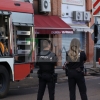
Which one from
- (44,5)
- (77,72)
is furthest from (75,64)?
(44,5)

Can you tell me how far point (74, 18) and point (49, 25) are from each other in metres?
3.68

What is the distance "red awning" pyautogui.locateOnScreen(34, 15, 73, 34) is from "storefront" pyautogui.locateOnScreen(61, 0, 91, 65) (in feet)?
4.44

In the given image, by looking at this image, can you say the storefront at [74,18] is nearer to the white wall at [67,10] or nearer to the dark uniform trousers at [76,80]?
the white wall at [67,10]

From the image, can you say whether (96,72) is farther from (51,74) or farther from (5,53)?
(51,74)

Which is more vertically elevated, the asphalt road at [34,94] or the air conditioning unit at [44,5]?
the air conditioning unit at [44,5]

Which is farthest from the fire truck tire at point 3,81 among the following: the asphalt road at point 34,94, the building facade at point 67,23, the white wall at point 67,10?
the white wall at point 67,10

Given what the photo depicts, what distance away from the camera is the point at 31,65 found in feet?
38.2

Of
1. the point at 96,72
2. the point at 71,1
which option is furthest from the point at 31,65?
the point at 71,1

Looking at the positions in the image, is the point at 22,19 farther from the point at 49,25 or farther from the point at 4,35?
the point at 49,25

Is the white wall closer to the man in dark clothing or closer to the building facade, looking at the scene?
the building facade

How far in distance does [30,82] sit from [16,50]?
4.32 m

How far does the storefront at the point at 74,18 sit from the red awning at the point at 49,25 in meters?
1.35

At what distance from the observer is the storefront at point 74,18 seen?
2352 centimetres

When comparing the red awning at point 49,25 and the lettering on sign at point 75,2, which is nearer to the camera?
the red awning at point 49,25
